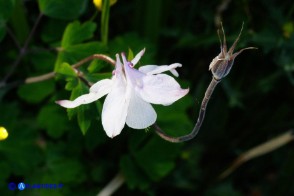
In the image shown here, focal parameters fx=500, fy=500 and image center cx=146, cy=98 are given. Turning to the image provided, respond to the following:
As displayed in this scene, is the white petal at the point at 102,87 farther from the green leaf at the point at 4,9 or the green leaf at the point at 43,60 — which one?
the green leaf at the point at 43,60

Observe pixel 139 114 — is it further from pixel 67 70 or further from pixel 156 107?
pixel 156 107

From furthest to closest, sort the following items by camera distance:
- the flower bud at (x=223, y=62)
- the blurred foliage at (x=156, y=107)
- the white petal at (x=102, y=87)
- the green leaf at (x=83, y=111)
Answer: the blurred foliage at (x=156, y=107), the green leaf at (x=83, y=111), the white petal at (x=102, y=87), the flower bud at (x=223, y=62)

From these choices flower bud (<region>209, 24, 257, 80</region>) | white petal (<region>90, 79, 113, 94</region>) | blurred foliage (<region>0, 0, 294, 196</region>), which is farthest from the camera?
blurred foliage (<region>0, 0, 294, 196</region>)

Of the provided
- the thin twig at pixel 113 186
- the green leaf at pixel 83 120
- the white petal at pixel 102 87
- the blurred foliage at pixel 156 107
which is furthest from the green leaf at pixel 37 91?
the white petal at pixel 102 87

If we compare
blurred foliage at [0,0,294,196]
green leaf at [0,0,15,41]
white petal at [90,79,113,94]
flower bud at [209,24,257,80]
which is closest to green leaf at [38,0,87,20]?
blurred foliage at [0,0,294,196]

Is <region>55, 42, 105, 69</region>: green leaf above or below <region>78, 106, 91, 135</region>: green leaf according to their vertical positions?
above

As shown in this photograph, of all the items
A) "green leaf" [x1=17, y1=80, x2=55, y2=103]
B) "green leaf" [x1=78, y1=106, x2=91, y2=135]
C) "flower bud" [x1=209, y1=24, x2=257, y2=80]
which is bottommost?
"green leaf" [x1=17, y1=80, x2=55, y2=103]

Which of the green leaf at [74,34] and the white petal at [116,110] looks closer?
the white petal at [116,110]

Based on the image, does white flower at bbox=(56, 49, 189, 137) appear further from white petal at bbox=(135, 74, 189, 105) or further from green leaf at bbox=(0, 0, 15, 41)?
green leaf at bbox=(0, 0, 15, 41)
